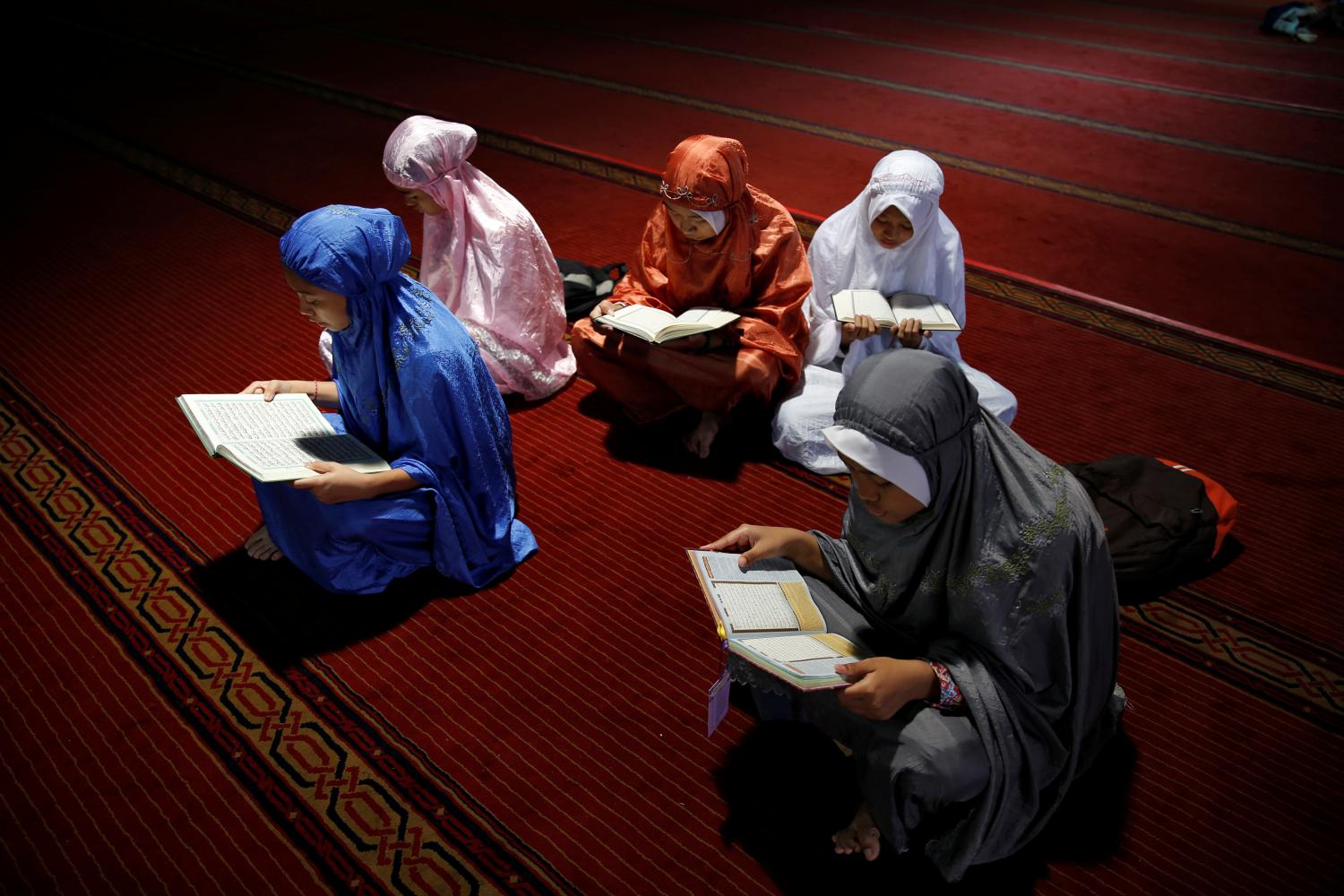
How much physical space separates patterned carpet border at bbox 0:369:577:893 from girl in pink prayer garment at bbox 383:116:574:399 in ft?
3.59

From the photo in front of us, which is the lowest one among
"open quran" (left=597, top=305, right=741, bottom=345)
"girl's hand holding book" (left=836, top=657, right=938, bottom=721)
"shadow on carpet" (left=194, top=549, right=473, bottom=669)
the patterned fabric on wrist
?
"shadow on carpet" (left=194, top=549, right=473, bottom=669)

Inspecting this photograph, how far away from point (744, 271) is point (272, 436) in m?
1.40

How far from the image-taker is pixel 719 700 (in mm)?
1664

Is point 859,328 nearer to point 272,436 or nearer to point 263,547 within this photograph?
point 272,436

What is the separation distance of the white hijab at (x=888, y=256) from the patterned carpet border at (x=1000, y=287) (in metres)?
1.06

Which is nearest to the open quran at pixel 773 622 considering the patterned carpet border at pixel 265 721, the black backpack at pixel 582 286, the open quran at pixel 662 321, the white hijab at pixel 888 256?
the patterned carpet border at pixel 265 721

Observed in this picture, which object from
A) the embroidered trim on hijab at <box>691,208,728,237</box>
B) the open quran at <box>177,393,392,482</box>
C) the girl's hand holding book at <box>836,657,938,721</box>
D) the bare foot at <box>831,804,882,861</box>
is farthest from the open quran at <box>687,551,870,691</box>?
the embroidered trim on hijab at <box>691,208,728,237</box>

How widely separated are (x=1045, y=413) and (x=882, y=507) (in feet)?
5.75

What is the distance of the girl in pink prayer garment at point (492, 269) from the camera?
2.73 m

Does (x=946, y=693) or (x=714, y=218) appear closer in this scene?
(x=946, y=693)

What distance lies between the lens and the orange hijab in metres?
2.60

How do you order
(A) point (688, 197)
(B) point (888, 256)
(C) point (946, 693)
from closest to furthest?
(C) point (946, 693), (A) point (688, 197), (B) point (888, 256)

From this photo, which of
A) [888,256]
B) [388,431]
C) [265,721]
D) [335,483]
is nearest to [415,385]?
[388,431]

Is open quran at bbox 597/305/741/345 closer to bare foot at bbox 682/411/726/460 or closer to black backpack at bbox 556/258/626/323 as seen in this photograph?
bare foot at bbox 682/411/726/460
